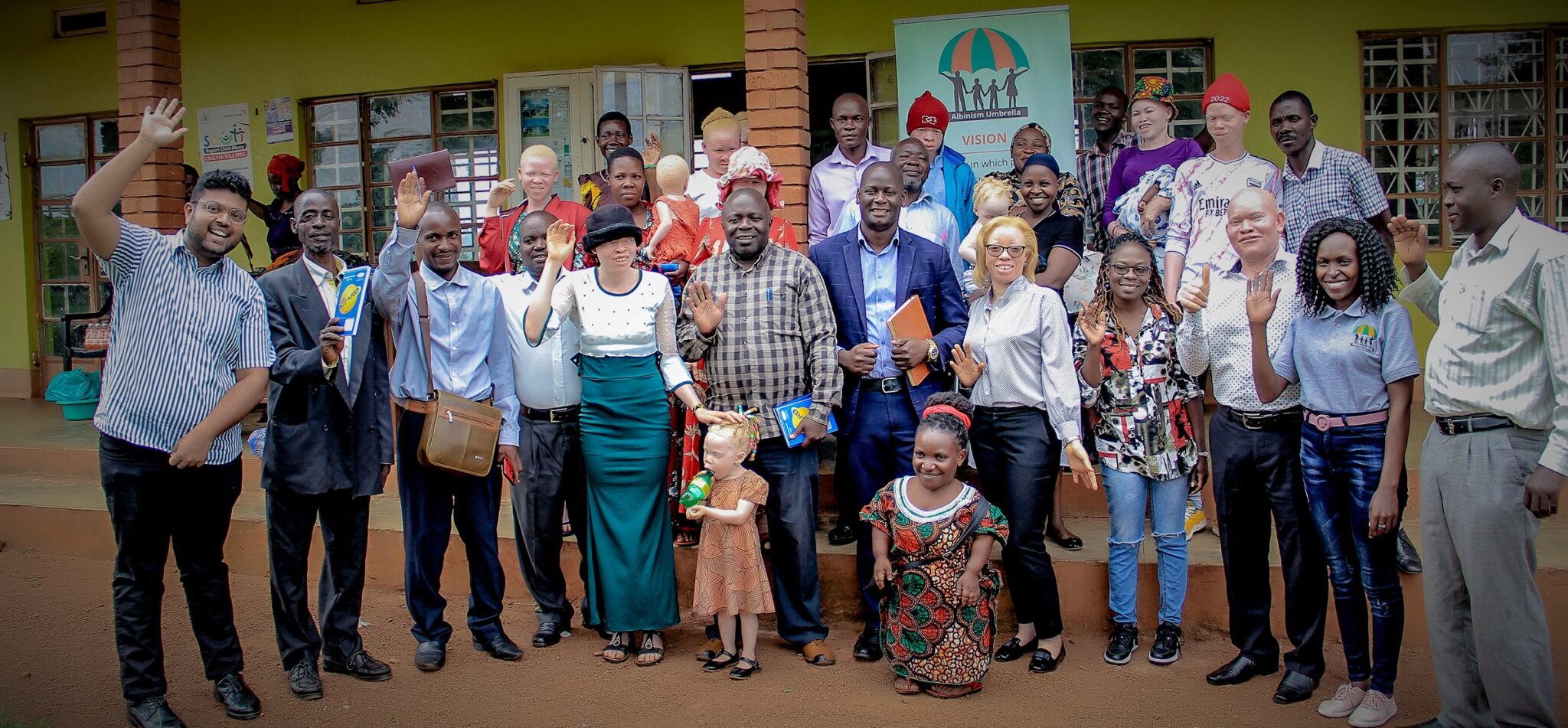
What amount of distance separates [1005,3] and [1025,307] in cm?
423

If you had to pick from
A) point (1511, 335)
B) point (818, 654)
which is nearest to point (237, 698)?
point (818, 654)

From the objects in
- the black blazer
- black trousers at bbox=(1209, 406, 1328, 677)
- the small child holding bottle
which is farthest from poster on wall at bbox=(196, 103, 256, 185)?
black trousers at bbox=(1209, 406, 1328, 677)

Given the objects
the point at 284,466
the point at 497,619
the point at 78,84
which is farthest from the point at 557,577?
the point at 78,84

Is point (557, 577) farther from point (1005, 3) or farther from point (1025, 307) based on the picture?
point (1005, 3)

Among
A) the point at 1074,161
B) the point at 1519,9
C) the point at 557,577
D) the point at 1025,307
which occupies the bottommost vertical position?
the point at 557,577

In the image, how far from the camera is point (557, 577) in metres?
5.27

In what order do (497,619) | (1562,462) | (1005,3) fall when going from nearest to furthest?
(1562,462), (497,619), (1005,3)

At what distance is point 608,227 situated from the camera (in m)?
4.74

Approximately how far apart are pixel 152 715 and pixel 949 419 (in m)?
3.14

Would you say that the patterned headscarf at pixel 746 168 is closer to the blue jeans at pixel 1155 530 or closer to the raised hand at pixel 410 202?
the raised hand at pixel 410 202

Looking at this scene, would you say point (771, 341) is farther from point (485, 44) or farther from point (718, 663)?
point (485, 44)

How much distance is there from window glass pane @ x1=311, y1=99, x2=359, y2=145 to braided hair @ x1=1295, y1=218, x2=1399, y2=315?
8091 mm

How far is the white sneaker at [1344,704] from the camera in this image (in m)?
4.20

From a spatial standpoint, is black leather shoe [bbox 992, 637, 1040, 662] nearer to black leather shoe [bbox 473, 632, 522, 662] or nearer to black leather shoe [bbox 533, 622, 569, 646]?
black leather shoe [bbox 533, 622, 569, 646]
